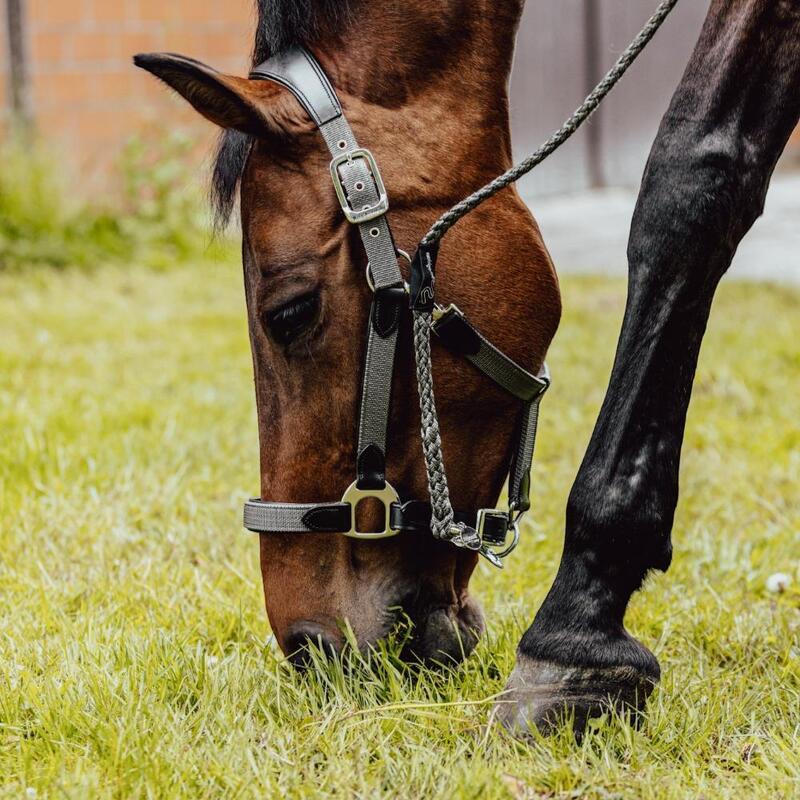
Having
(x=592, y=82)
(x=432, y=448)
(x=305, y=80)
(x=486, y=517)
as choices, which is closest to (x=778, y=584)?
(x=486, y=517)

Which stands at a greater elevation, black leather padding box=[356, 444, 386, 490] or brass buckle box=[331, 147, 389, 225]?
brass buckle box=[331, 147, 389, 225]

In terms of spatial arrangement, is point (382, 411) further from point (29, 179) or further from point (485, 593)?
point (29, 179)

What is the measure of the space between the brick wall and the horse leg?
673cm

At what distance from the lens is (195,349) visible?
5.25 m

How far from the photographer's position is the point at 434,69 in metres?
2.00

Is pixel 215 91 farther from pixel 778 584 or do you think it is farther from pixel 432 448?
pixel 778 584

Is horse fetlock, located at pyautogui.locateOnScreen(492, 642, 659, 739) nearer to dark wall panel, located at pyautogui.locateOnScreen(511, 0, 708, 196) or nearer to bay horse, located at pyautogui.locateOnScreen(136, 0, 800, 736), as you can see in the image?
bay horse, located at pyautogui.locateOnScreen(136, 0, 800, 736)

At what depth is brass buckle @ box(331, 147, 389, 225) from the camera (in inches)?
72.9

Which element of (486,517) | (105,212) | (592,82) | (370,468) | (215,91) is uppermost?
(592,82)

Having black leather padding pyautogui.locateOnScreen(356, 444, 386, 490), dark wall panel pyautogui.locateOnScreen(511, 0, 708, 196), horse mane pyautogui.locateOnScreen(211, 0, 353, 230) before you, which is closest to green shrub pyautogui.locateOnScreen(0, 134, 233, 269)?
dark wall panel pyautogui.locateOnScreen(511, 0, 708, 196)

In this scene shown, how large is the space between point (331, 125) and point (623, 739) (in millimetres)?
1108

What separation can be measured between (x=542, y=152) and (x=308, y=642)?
0.94 m

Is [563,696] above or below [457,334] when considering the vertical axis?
below

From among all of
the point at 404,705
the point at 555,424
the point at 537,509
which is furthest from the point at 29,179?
the point at 404,705
